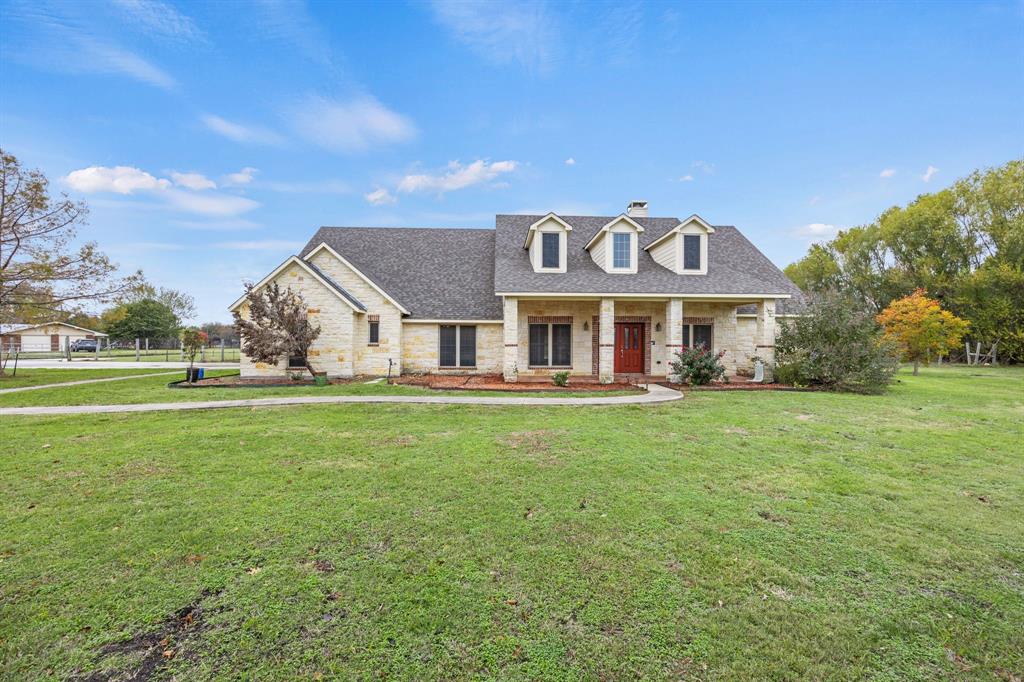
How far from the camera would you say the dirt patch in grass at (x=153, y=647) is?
7.72 ft

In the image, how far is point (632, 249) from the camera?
16938 millimetres

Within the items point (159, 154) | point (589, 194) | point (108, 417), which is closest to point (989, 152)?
point (589, 194)

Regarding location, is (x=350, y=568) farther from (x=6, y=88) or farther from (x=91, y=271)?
(x=91, y=271)

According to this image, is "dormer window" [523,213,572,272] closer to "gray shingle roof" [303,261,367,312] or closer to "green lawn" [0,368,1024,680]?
"gray shingle roof" [303,261,367,312]

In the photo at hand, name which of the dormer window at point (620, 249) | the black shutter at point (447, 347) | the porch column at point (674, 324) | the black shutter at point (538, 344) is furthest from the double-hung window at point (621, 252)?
the black shutter at point (447, 347)

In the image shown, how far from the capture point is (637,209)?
69.5ft

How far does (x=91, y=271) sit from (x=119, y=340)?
40.6 m

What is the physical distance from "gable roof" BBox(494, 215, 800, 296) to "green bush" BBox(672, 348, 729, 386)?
2555mm

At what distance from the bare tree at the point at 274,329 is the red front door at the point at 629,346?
39.8ft

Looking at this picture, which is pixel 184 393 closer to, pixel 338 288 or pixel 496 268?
pixel 338 288

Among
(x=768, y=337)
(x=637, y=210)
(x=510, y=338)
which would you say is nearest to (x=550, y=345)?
(x=510, y=338)

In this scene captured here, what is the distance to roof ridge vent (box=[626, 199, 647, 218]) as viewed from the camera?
21.0 metres

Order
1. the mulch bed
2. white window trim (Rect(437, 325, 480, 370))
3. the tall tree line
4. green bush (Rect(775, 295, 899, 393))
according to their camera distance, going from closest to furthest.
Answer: green bush (Rect(775, 295, 899, 393)) → the mulch bed → white window trim (Rect(437, 325, 480, 370)) → the tall tree line

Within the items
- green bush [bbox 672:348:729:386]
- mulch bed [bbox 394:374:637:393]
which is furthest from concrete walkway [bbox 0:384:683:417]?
green bush [bbox 672:348:729:386]
